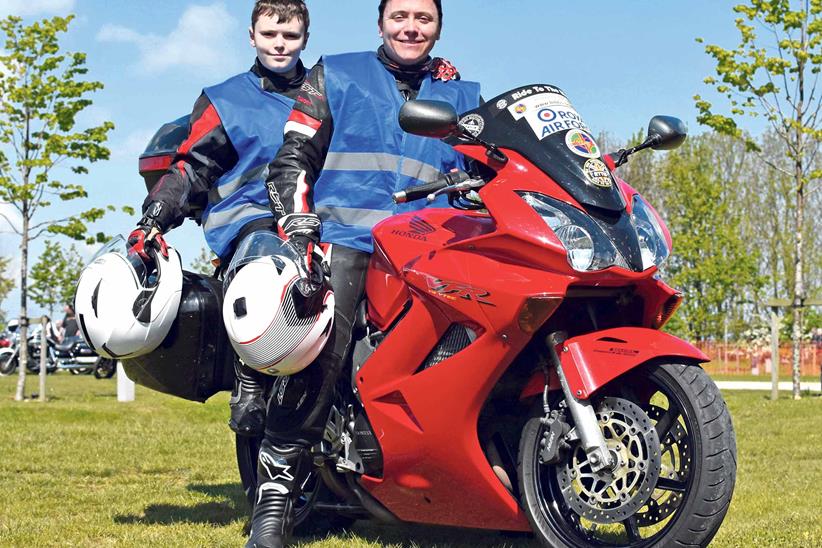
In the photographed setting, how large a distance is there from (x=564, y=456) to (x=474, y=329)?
0.52 meters

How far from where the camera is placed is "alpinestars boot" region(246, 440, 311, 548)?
427 centimetres

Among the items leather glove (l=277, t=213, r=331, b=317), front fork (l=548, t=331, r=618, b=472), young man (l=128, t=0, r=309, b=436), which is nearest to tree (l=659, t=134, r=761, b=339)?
young man (l=128, t=0, r=309, b=436)

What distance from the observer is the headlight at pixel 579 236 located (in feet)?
11.1

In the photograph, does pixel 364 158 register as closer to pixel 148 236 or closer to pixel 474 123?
pixel 474 123

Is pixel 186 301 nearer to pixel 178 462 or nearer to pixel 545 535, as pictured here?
pixel 545 535

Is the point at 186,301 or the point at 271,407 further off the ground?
the point at 186,301

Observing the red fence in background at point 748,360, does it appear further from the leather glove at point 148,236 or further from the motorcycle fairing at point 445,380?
the motorcycle fairing at point 445,380

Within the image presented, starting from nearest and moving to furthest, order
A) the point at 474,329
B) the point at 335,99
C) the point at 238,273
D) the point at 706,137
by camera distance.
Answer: the point at 474,329, the point at 238,273, the point at 335,99, the point at 706,137

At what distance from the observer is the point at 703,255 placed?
118 ft

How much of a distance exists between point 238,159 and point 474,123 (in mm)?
1646

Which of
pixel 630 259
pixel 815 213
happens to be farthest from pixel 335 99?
pixel 815 213

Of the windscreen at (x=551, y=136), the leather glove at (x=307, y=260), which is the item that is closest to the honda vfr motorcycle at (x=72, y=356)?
the leather glove at (x=307, y=260)

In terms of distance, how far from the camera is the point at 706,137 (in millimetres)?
41312

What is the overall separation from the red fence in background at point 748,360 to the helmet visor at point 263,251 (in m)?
31.7
